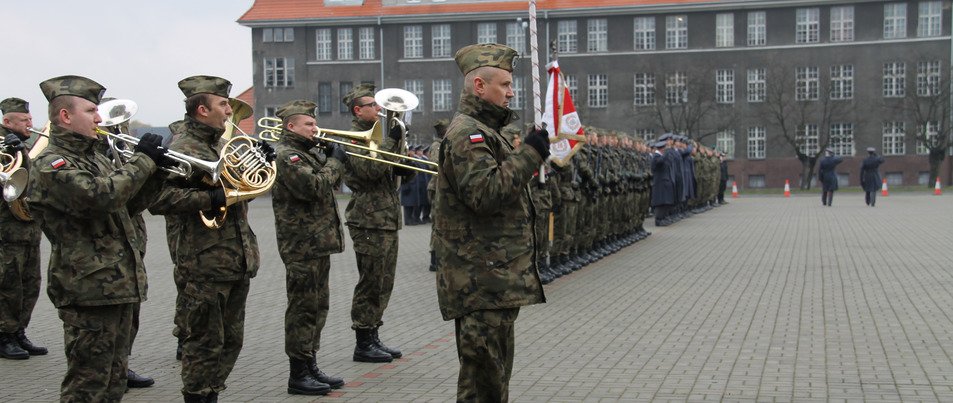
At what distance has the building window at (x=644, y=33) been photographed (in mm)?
56812

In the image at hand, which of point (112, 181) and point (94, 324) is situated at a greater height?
point (112, 181)

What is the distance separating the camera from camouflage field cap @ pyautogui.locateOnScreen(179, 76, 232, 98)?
18.8ft

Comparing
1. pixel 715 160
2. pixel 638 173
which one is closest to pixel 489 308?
pixel 638 173

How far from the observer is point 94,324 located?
485 centimetres

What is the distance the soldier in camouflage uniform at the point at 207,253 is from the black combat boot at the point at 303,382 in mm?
804

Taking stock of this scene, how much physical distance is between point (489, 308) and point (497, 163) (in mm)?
675

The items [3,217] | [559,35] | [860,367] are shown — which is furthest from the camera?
[559,35]

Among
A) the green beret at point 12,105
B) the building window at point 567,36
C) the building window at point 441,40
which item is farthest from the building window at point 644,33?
the green beret at point 12,105

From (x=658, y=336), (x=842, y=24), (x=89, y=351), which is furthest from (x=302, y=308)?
(x=842, y=24)

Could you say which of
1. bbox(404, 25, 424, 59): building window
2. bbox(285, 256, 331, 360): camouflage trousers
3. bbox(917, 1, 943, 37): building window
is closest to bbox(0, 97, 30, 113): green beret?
bbox(285, 256, 331, 360): camouflage trousers

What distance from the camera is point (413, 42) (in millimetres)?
59312

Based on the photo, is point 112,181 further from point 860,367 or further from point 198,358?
point 860,367

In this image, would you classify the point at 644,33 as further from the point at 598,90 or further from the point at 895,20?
the point at 895,20

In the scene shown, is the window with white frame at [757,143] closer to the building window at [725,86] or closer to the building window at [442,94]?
the building window at [725,86]
